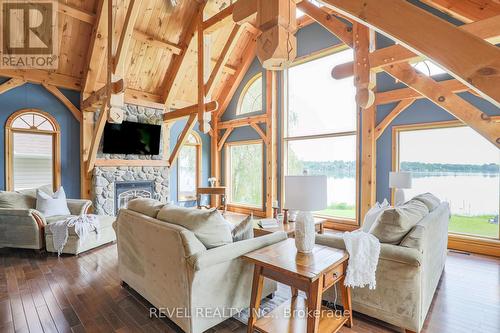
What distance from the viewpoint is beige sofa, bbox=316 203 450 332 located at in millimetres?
2033

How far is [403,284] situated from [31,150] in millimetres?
6665

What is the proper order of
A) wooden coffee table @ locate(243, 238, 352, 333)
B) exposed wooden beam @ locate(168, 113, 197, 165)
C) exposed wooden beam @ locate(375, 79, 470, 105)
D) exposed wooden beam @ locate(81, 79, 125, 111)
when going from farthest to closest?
exposed wooden beam @ locate(168, 113, 197, 165), exposed wooden beam @ locate(375, 79, 470, 105), exposed wooden beam @ locate(81, 79, 125, 111), wooden coffee table @ locate(243, 238, 352, 333)

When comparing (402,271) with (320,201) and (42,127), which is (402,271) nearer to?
(320,201)

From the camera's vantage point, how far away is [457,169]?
14.4 ft

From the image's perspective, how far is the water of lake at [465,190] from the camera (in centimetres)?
413

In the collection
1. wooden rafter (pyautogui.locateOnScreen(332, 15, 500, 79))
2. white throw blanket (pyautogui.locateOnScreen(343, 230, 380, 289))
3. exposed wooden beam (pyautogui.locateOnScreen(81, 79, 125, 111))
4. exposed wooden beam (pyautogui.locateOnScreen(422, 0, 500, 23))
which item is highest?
exposed wooden beam (pyautogui.locateOnScreen(422, 0, 500, 23))

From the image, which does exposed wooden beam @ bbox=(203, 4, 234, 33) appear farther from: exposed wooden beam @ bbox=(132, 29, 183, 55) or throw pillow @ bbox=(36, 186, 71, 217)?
throw pillow @ bbox=(36, 186, 71, 217)

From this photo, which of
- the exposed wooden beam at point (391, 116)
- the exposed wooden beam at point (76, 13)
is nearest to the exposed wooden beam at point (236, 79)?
the exposed wooden beam at point (76, 13)

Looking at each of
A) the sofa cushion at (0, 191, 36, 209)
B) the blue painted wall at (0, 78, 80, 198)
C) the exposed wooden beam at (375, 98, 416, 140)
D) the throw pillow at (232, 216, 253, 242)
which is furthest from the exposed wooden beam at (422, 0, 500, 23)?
the sofa cushion at (0, 191, 36, 209)

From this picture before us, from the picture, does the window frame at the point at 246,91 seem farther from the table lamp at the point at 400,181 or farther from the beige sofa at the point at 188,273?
the beige sofa at the point at 188,273

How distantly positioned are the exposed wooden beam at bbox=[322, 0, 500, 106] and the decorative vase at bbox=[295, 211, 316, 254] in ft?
4.47

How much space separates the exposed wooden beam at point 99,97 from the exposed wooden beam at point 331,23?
331cm

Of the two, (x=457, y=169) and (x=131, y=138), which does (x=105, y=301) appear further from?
(x=457, y=169)

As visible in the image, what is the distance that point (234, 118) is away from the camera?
7.84 meters
